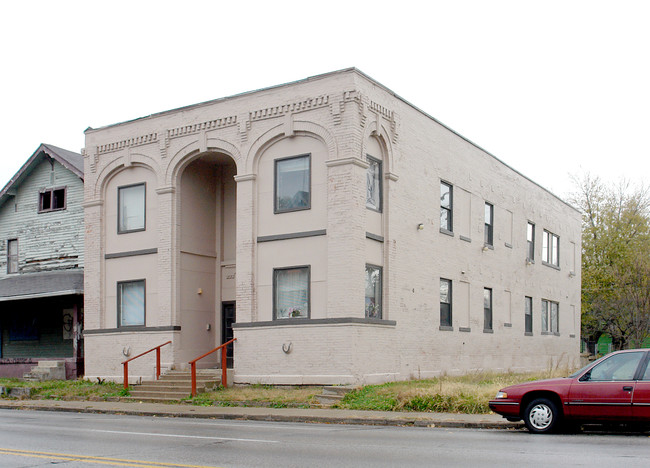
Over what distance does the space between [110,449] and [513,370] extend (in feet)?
74.5

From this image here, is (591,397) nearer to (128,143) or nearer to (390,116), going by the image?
(390,116)

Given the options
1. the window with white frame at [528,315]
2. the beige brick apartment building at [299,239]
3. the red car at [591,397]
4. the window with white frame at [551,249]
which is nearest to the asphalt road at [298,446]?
the red car at [591,397]

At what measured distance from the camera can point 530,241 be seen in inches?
1388

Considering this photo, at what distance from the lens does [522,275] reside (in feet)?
111

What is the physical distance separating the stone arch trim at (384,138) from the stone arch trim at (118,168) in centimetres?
723

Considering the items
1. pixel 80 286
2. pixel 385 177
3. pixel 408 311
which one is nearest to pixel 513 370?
pixel 408 311

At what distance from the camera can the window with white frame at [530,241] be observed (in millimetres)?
34812

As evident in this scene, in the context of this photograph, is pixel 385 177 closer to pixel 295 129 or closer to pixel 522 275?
pixel 295 129

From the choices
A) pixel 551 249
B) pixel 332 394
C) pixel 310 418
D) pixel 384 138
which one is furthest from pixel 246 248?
pixel 551 249

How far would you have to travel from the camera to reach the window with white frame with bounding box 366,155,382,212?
22703 millimetres

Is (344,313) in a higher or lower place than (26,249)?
lower

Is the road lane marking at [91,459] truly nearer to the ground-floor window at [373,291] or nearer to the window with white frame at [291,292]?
the window with white frame at [291,292]

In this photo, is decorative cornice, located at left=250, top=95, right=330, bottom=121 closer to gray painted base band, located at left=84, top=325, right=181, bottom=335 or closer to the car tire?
gray painted base band, located at left=84, top=325, right=181, bottom=335

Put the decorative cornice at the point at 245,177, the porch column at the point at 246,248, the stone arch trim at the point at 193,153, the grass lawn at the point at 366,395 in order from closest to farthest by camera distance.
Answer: the grass lawn at the point at 366,395, the porch column at the point at 246,248, the decorative cornice at the point at 245,177, the stone arch trim at the point at 193,153
